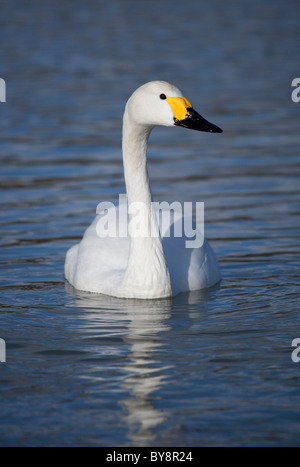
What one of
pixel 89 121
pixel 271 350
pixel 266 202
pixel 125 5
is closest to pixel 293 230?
pixel 266 202

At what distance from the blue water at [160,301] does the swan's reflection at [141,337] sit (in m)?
0.02

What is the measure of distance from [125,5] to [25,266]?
994 inches

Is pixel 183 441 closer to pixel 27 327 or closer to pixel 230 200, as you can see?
pixel 27 327

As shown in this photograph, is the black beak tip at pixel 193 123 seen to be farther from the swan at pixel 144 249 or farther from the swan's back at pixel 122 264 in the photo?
the swan's back at pixel 122 264

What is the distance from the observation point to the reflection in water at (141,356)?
580cm

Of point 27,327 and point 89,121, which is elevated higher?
point 89,121

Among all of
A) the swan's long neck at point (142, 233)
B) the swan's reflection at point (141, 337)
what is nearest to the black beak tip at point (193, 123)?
the swan's long neck at point (142, 233)

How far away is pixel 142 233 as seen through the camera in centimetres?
826

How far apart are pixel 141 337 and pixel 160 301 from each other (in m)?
1.01

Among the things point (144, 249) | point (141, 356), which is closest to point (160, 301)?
point (144, 249)

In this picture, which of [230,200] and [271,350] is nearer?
[271,350]

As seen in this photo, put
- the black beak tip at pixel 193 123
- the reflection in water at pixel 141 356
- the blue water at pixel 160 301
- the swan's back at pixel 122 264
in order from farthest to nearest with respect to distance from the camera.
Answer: the swan's back at pixel 122 264, the black beak tip at pixel 193 123, the blue water at pixel 160 301, the reflection in water at pixel 141 356

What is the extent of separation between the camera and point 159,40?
83.3ft

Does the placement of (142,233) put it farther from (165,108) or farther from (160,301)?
(165,108)
